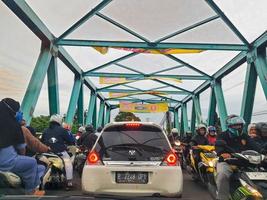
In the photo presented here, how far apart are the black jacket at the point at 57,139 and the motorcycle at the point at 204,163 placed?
2849 mm

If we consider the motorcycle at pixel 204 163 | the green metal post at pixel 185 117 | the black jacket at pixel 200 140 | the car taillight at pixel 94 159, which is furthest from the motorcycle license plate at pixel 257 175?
the green metal post at pixel 185 117

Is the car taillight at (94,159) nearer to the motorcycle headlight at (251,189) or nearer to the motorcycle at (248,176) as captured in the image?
the motorcycle at (248,176)

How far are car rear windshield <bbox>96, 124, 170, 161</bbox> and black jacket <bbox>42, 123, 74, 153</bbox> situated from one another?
2203 mm

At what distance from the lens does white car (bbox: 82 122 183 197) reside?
6.07 meters

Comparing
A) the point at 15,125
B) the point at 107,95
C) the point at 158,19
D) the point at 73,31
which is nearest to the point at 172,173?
the point at 15,125

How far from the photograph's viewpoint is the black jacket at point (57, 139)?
8695 mm

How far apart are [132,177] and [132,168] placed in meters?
0.13

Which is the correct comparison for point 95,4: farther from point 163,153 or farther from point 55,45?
point 163,153

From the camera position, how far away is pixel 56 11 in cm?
1317

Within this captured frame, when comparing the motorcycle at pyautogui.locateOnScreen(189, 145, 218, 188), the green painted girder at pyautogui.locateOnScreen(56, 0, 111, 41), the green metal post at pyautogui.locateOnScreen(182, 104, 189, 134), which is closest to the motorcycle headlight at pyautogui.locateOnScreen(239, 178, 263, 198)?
the motorcycle at pyautogui.locateOnScreen(189, 145, 218, 188)

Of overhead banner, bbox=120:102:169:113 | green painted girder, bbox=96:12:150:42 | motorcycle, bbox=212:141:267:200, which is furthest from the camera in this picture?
overhead banner, bbox=120:102:169:113

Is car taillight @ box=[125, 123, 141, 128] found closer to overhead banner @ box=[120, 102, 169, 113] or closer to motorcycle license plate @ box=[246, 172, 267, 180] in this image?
motorcycle license plate @ box=[246, 172, 267, 180]

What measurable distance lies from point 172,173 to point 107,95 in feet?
97.9

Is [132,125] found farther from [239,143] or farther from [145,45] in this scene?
[145,45]
